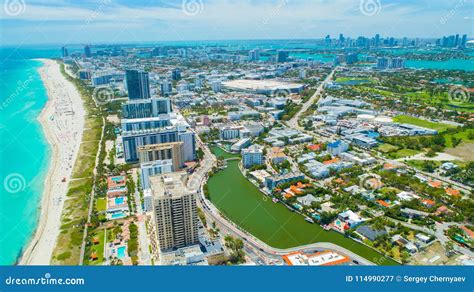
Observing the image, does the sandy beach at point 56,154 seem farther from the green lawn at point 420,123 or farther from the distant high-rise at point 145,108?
the green lawn at point 420,123

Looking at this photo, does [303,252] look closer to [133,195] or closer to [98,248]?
[98,248]

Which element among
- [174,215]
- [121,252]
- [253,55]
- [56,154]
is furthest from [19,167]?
[253,55]

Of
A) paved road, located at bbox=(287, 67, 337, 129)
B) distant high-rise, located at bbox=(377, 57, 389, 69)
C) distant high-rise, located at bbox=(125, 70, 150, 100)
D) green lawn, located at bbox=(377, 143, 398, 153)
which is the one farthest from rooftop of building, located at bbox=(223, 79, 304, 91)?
distant high-rise, located at bbox=(377, 57, 389, 69)

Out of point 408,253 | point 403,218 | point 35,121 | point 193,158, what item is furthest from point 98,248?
point 35,121

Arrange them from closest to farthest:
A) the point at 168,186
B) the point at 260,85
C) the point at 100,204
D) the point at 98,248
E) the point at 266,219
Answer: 1. the point at 168,186
2. the point at 98,248
3. the point at 266,219
4. the point at 100,204
5. the point at 260,85

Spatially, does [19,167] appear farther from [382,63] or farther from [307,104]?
[382,63]

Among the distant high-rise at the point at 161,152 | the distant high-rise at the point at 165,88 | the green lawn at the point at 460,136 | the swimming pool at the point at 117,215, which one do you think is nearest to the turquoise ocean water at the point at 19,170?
the swimming pool at the point at 117,215

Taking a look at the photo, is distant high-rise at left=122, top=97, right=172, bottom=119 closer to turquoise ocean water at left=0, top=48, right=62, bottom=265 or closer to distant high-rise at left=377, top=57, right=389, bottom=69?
turquoise ocean water at left=0, top=48, right=62, bottom=265
